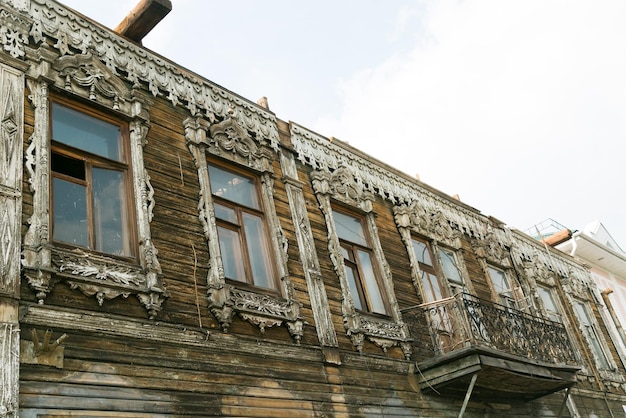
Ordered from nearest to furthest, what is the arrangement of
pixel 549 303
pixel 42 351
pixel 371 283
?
1. pixel 42 351
2. pixel 371 283
3. pixel 549 303

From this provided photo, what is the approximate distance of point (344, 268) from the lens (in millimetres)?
9680

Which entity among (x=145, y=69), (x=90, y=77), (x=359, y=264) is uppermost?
(x=145, y=69)

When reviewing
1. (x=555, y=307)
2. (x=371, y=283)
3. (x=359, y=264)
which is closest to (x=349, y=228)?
(x=359, y=264)

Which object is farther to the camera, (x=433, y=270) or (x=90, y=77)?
(x=433, y=270)

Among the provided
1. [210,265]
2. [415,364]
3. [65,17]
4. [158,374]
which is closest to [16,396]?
[158,374]

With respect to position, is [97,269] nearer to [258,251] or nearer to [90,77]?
[90,77]

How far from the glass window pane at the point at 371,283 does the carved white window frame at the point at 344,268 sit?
121 mm

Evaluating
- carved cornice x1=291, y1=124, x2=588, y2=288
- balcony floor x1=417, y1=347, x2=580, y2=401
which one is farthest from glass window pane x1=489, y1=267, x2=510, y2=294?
balcony floor x1=417, y1=347, x2=580, y2=401

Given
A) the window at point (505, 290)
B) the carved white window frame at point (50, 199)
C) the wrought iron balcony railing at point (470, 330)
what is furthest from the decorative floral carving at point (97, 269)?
the window at point (505, 290)

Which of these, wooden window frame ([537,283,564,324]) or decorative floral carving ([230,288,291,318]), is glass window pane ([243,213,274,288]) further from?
wooden window frame ([537,283,564,324])

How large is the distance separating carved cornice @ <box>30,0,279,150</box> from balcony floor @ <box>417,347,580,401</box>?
13.9 feet

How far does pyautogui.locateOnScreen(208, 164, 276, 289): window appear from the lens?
818cm

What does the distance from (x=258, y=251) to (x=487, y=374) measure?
4092 millimetres

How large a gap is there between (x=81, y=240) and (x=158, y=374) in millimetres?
1599
